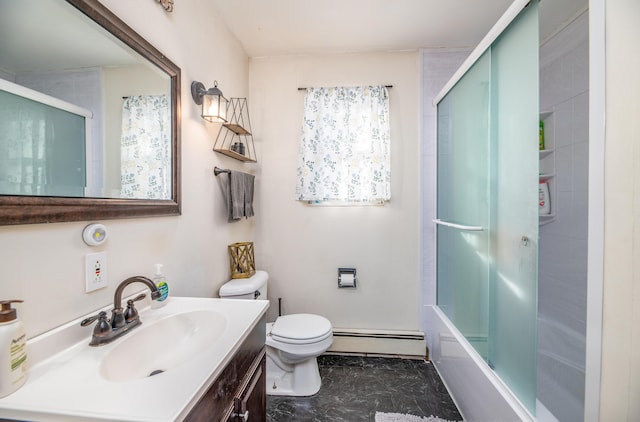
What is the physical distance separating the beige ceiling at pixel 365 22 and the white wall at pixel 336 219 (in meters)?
0.15

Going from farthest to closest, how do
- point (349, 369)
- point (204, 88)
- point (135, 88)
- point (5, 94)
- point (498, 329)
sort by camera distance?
point (349, 369), point (204, 88), point (498, 329), point (135, 88), point (5, 94)

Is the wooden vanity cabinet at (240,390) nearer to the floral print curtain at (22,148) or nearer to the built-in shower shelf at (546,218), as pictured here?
the floral print curtain at (22,148)

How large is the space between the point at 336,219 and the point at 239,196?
817 mm

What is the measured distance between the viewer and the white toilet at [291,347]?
5.50 feet

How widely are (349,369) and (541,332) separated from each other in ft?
4.32

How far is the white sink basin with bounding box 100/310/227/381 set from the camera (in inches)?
31.9

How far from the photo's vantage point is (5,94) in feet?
2.12

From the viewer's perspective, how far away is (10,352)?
0.59 meters

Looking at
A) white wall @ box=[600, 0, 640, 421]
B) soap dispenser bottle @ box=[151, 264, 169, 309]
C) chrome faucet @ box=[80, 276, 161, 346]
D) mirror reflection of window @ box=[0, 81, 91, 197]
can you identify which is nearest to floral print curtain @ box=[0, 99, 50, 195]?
mirror reflection of window @ box=[0, 81, 91, 197]

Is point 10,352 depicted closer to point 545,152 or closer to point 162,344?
point 162,344

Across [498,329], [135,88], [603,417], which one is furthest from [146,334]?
[498,329]

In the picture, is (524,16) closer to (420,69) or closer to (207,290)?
(420,69)

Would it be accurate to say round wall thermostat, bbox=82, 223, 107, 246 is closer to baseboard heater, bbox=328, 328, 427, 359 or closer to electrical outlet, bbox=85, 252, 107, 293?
electrical outlet, bbox=85, 252, 107, 293

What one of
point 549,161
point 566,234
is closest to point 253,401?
point 566,234
